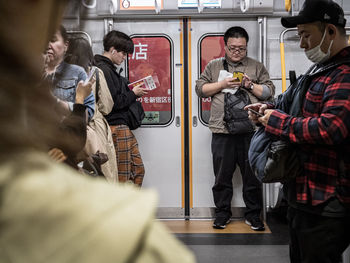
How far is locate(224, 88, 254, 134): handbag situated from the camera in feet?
15.5

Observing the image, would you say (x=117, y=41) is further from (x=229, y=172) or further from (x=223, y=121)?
(x=229, y=172)

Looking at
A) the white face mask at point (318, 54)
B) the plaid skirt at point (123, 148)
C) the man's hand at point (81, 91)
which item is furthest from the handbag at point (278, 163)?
the plaid skirt at point (123, 148)

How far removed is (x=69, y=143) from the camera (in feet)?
1.79

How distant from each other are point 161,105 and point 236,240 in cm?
189

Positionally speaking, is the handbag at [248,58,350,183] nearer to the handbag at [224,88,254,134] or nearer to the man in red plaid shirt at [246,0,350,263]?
the man in red plaid shirt at [246,0,350,263]

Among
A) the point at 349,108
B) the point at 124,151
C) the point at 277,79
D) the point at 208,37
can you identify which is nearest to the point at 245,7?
the point at 208,37

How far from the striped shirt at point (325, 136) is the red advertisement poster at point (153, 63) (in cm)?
313

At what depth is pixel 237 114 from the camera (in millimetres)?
4730

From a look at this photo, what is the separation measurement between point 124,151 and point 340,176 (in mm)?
2778

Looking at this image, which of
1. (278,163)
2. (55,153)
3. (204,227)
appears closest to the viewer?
(55,153)

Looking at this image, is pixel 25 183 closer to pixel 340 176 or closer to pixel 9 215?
pixel 9 215

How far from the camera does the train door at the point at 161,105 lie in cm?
517

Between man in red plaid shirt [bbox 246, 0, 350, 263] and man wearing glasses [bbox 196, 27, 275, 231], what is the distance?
2363mm

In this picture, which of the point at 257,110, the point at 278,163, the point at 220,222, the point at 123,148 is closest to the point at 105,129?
the point at 123,148
